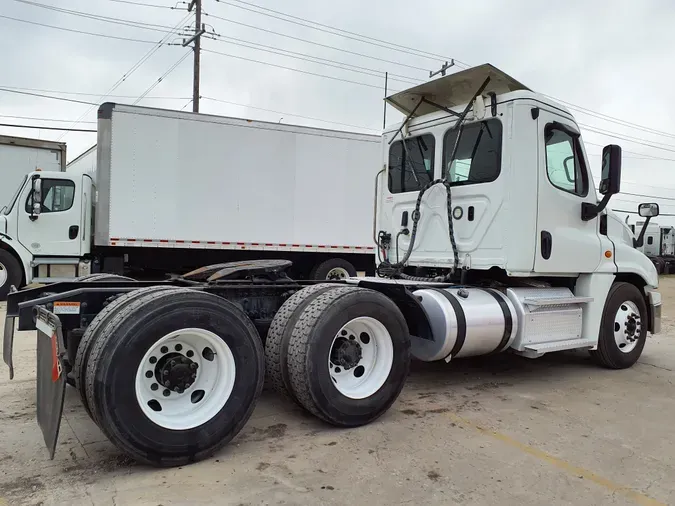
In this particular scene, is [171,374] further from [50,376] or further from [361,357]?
[361,357]

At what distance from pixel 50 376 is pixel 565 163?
5.18 metres

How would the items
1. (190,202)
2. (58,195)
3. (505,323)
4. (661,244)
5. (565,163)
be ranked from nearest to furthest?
(505,323) → (565,163) → (190,202) → (58,195) → (661,244)

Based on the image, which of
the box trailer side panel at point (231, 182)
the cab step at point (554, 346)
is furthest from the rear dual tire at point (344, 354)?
the box trailer side panel at point (231, 182)

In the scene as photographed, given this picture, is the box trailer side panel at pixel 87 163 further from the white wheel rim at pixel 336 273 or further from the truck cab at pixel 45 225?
the white wheel rim at pixel 336 273

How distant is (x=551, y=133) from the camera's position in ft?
18.0

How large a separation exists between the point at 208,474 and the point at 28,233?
9.85 metres

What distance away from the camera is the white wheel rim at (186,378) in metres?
3.29

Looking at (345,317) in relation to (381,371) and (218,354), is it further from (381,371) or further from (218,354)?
(218,354)

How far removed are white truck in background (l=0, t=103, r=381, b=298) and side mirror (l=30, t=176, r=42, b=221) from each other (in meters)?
0.02

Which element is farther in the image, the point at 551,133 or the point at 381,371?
the point at 551,133

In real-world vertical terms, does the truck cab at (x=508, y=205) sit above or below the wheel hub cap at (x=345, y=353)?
above

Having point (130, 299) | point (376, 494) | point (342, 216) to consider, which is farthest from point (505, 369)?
point (342, 216)

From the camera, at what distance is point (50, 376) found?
3166mm

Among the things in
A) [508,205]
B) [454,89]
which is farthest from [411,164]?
[508,205]
